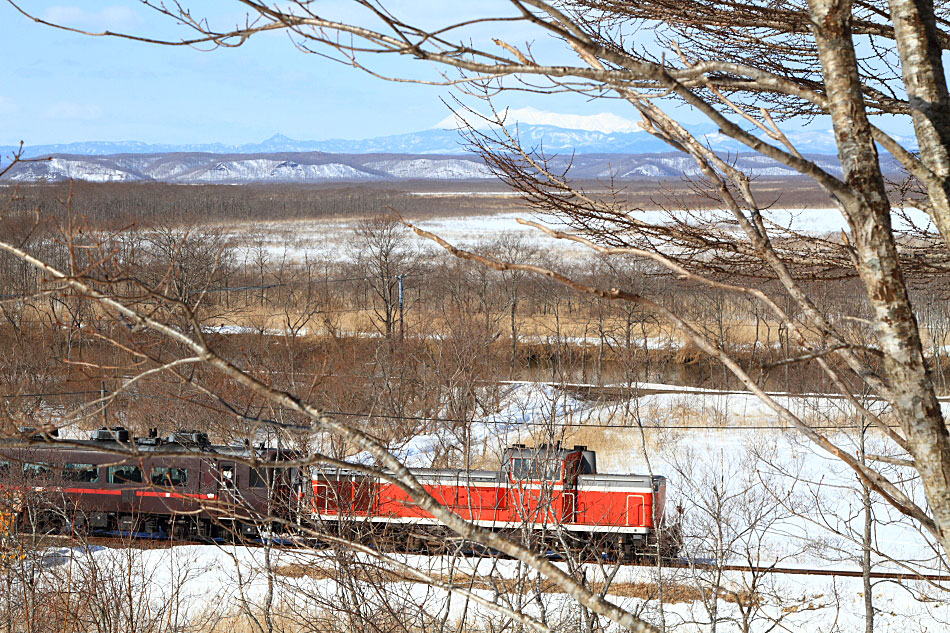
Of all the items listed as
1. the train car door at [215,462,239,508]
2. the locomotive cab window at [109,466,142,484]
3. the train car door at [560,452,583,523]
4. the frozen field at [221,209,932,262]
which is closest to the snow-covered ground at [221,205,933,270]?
the frozen field at [221,209,932,262]

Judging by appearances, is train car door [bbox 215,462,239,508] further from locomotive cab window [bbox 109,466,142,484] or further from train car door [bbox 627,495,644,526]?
train car door [bbox 627,495,644,526]

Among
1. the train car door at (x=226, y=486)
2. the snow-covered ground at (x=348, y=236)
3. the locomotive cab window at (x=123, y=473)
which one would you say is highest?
the snow-covered ground at (x=348, y=236)

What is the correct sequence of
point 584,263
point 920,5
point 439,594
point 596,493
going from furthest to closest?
1. point 584,263
2. point 596,493
3. point 439,594
4. point 920,5

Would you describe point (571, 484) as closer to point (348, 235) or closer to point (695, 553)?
point (695, 553)

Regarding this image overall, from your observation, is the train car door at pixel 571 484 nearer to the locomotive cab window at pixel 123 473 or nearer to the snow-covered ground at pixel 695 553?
the snow-covered ground at pixel 695 553

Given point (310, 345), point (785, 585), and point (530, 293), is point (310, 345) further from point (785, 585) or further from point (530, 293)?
point (785, 585)

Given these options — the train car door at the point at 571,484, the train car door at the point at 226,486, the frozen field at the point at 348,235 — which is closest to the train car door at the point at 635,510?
the train car door at the point at 571,484

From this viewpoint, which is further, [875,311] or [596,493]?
[596,493]

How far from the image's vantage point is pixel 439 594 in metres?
15.4

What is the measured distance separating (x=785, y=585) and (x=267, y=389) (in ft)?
52.6

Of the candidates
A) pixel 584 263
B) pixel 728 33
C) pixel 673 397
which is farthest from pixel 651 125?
pixel 584 263

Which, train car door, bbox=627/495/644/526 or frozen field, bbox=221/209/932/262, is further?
frozen field, bbox=221/209/932/262

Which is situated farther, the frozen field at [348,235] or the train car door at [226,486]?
the frozen field at [348,235]

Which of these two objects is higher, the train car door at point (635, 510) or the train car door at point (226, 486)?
the train car door at point (226, 486)
